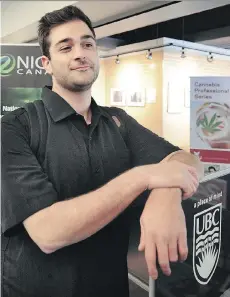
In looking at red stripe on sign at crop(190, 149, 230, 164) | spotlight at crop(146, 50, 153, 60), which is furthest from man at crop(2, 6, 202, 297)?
spotlight at crop(146, 50, 153, 60)

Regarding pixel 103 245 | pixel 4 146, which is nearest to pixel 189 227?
pixel 103 245

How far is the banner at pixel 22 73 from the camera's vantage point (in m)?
1.75

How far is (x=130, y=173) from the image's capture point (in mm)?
930

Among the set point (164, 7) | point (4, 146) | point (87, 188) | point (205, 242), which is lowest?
point (205, 242)

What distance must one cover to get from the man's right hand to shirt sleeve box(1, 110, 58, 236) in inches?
10.5

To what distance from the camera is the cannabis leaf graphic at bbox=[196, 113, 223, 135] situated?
2.28 m

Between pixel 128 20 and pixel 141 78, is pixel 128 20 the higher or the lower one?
the higher one

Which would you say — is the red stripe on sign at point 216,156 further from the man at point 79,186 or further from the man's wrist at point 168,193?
the man's wrist at point 168,193

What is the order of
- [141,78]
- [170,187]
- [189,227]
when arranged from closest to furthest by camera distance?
[170,187] → [189,227] → [141,78]

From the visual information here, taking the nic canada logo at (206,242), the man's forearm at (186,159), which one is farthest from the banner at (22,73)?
the nic canada logo at (206,242)

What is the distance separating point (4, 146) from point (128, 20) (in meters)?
2.34

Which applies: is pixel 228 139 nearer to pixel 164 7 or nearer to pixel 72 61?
pixel 164 7

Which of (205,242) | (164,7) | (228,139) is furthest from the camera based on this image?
(164,7)

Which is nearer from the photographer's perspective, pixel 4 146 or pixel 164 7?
pixel 4 146
